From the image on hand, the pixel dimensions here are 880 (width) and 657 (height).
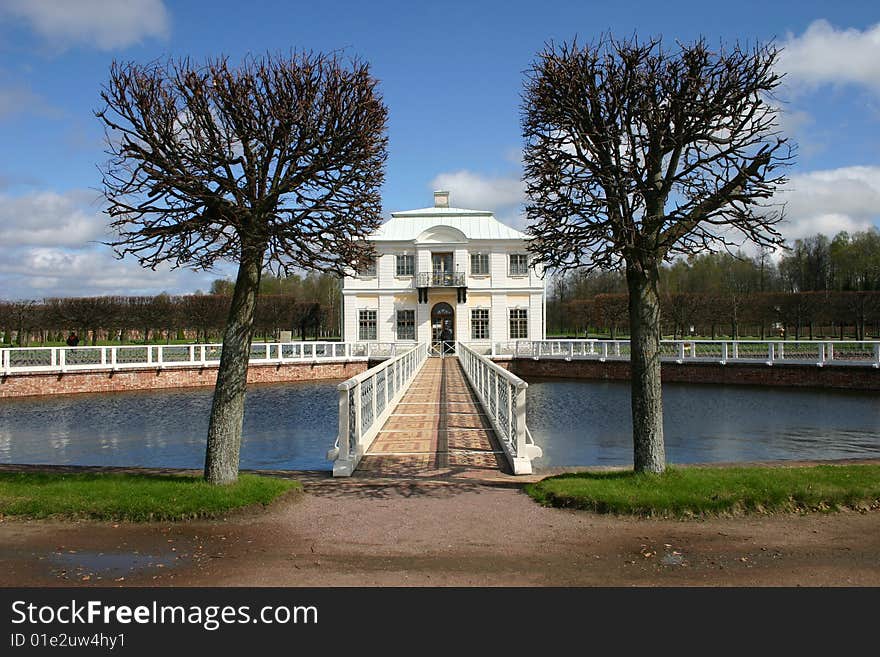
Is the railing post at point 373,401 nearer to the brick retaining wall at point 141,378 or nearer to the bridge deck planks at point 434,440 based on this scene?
the bridge deck planks at point 434,440

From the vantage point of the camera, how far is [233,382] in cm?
757

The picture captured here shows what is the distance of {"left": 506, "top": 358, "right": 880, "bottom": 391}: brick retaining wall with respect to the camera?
25344 millimetres

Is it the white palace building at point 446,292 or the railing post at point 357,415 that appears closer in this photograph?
the railing post at point 357,415

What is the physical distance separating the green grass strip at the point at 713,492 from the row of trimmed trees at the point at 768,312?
3999 cm

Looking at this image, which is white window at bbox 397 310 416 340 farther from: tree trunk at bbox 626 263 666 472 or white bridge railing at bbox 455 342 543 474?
tree trunk at bbox 626 263 666 472

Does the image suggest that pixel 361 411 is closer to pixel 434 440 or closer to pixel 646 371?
pixel 434 440

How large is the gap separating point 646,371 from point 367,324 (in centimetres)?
3316

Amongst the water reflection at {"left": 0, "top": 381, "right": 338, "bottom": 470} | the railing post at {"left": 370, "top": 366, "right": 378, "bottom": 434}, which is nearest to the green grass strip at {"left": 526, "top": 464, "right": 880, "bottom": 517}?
the railing post at {"left": 370, "top": 366, "right": 378, "bottom": 434}

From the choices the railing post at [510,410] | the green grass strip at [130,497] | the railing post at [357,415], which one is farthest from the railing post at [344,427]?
the railing post at [510,410]

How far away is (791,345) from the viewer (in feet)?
93.0

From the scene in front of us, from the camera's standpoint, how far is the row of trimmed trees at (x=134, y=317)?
4994 cm
